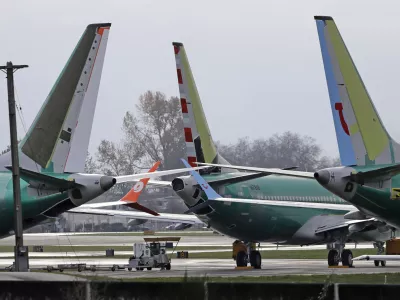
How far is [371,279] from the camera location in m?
34.9

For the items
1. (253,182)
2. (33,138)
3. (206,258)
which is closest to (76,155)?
(33,138)

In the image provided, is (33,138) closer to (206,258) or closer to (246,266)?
(246,266)

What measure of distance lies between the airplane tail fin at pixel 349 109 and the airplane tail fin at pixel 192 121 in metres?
14.1

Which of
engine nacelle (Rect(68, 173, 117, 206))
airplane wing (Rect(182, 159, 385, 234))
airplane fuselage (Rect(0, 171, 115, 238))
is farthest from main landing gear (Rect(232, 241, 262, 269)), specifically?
engine nacelle (Rect(68, 173, 117, 206))

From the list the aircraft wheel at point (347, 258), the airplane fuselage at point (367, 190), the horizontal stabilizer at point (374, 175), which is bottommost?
the aircraft wheel at point (347, 258)

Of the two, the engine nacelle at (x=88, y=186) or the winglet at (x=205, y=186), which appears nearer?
the engine nacelle at (x=88, y=186)

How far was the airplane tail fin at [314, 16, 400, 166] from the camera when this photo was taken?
3177 cm

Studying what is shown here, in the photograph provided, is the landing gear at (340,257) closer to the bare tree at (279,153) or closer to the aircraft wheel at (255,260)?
the aircraft wheel at (255,260)

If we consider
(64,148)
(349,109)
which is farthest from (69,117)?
(349,109)

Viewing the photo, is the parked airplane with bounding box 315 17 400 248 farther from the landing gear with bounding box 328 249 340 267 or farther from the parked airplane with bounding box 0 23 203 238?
the landing gear with bounding box 328 249 340 267

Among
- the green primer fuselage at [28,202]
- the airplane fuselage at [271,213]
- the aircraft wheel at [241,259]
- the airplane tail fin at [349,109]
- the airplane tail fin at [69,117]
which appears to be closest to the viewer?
the airplane tail fin at [349,109]

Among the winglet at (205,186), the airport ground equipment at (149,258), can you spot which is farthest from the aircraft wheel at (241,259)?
the winglet at (205,186)

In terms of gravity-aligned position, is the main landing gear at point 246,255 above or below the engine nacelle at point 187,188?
below

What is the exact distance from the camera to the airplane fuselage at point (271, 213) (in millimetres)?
45188
